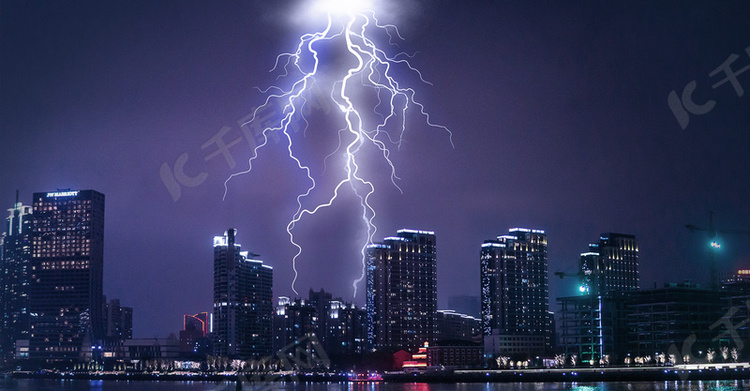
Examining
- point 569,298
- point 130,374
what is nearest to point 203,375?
point 130,374

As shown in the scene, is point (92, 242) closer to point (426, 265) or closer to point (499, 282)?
point (426, 265)

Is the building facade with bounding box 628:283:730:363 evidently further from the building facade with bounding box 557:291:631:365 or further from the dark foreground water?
the dark foreground water

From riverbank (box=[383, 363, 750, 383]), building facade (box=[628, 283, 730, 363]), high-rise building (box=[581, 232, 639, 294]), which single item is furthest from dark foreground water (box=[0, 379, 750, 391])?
high-rise building (box=[581, 232, 639, 294])

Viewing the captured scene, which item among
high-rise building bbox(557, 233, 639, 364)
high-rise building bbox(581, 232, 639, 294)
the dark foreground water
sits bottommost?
the dark foreground water

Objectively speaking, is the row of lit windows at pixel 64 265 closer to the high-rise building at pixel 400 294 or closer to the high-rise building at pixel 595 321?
the high-rise building at pixel 400 294

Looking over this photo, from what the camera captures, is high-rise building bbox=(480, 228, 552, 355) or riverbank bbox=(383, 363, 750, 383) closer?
riverbank bbox=(383, 363, 750, 383)

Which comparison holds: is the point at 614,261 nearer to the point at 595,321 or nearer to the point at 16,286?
the point at 595,321
